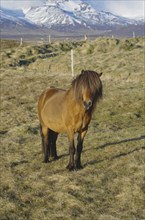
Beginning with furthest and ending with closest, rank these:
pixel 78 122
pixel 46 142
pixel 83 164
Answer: pixel 46 142 < pixel 83 164 < pixel 78 122

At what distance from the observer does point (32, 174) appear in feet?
30.7

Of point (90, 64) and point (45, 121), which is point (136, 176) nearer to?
point (45, 121)

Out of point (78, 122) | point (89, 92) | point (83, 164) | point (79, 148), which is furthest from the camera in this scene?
point (83, 164)

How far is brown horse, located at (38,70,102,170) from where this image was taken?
8414mm

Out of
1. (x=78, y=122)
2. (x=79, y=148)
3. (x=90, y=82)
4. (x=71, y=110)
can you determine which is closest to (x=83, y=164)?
(x=79, y=148)

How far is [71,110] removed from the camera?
8992 mm

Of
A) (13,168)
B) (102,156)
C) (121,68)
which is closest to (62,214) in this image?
(13,168)

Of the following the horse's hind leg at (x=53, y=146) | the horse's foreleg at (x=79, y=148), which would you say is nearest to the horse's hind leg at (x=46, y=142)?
the horse's hind leg at (x=53, y=146)

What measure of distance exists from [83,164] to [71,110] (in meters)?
1.75

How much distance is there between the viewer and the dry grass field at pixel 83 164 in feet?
24.6

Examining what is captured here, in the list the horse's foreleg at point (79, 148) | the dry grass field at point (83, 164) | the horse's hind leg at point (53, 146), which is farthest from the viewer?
the horse's hind leg at point (53, 146)

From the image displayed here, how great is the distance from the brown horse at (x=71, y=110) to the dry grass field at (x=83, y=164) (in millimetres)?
559

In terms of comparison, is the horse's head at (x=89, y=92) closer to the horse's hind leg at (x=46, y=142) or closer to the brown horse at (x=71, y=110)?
the brown horse at (x=71, y=110)

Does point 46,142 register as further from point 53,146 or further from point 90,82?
point 90,82
